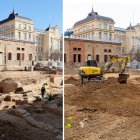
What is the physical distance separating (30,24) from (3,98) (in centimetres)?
137

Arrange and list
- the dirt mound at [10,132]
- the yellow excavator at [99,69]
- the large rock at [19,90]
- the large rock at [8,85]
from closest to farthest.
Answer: the dirt mound at [10,132]
the large rock at [8,85]
the large rock at [19,90]
the yellow excavator at [99,69]

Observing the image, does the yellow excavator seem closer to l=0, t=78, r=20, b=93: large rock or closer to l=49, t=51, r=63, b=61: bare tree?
l=49, t=51, r=63, b=61: bare tree

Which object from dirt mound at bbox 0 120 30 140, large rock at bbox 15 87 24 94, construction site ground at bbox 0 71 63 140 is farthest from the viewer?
large rock at bbox 15 87 24 94

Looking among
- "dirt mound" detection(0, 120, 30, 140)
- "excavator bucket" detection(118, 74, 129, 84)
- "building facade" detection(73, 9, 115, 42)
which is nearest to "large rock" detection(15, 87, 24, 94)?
"dirt mound" detection(0, 120, 30, 140)

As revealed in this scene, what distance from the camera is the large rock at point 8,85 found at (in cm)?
528

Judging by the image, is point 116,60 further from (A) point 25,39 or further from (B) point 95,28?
(A) point 25,39

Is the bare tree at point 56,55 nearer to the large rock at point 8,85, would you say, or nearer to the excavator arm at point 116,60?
the large rock at point 8,85

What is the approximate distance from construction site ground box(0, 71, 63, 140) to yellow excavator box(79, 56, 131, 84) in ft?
1.65

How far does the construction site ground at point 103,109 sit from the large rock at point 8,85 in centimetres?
91

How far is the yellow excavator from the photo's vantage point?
18.9 ft

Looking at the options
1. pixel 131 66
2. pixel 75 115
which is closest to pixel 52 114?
pixel 75 115

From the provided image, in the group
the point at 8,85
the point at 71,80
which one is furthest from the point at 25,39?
the point at 71,80

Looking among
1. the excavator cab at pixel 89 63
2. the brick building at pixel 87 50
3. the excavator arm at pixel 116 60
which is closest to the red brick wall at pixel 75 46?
the brick building at pixel 87 50

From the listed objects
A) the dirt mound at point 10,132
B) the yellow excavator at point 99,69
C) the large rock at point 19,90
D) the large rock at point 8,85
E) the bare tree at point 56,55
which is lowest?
the dirt mound at point 10,132
